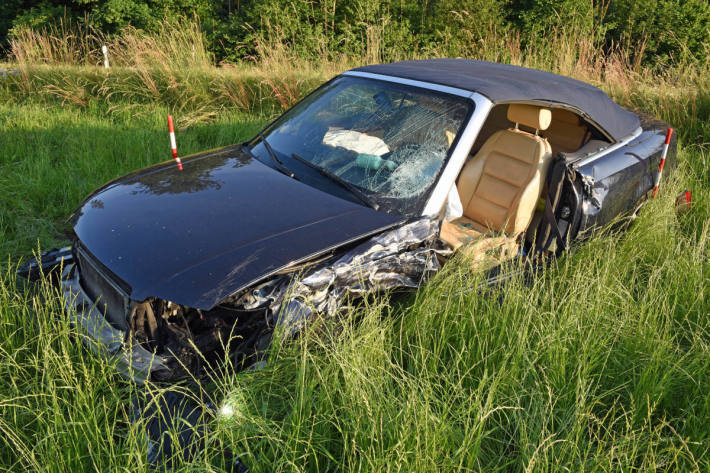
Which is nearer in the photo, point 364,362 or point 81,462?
point 81,462

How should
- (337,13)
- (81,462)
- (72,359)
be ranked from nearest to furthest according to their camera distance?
1. (81,462)
2. (72,359)
3. (337,13)

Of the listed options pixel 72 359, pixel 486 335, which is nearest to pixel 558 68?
pixel 486 335

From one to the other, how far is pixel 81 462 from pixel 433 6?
17213mm

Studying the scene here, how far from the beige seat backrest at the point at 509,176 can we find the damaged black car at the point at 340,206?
0.01 meters

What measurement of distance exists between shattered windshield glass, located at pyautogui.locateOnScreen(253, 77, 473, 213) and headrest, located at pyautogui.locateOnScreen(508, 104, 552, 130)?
58 centimetres

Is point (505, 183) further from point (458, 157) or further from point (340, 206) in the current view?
point (340, 206)

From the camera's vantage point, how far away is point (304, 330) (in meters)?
2.17

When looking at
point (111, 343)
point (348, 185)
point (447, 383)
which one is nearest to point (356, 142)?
point (348, 185)

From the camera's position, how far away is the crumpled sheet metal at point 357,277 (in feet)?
6.95

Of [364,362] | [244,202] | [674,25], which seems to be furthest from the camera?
[674,25]

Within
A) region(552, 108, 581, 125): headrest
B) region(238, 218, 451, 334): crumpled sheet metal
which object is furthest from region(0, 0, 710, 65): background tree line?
region(238, 218, 451, 334): crumpled sheet metal

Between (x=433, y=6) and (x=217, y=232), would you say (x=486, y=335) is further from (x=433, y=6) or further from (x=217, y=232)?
(x=433, y=6)

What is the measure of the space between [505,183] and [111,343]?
262 centimetres

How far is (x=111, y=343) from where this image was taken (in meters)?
2.16
